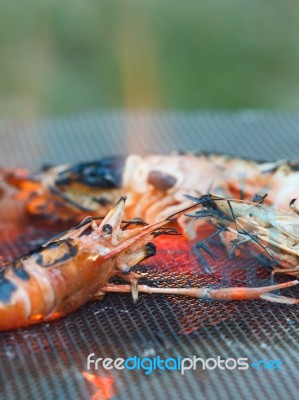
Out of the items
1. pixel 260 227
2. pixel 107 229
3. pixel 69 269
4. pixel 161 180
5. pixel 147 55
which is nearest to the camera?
pixel 69 269

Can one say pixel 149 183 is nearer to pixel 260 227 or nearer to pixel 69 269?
pixel 260 227

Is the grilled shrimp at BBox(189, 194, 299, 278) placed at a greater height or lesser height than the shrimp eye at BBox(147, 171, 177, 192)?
lesser

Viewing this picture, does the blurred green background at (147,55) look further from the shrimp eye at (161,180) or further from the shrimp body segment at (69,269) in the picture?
the shrimp body segment at (69,269)

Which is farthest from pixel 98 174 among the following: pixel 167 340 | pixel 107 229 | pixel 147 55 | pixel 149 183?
pixel 147 55

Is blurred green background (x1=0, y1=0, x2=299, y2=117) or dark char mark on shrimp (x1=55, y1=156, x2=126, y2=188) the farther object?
blurred green background (x1=0, y1=0, x2=299, y2=117)

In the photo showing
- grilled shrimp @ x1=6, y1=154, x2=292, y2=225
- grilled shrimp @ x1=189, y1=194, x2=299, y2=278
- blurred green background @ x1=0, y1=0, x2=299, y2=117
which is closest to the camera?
grilled shrimp @ x1=189, y1=194, x2=299, y2=278

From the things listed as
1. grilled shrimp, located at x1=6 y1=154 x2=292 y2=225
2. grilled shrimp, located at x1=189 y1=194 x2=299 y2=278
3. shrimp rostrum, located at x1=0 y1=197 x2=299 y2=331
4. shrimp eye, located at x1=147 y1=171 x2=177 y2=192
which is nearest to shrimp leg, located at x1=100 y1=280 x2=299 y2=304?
shrimp rostrum, located at x1=0 y1=197 x2=299 y2=331

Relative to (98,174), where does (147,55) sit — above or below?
above

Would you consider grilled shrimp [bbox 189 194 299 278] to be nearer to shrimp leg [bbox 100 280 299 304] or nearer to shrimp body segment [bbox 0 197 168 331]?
shrimp leg [bbox 100 280 299 304]
